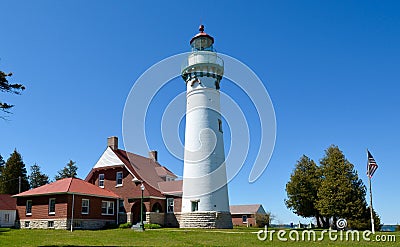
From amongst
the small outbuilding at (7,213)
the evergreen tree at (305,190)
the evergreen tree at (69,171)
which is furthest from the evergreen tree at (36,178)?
the evergreen tree at (305,190)

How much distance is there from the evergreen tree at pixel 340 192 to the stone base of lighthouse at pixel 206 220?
10.0 metres

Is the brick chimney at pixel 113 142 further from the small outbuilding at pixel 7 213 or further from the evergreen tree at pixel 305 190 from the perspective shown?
the evergreen tree at pixel 305 190

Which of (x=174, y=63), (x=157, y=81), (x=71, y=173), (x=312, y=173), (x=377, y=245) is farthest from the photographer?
(x=71, y=173)

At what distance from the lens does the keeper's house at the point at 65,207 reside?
30.0 metres

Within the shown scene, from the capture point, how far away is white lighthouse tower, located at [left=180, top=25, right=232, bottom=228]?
30609 millimetres

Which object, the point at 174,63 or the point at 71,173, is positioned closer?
the point at 174,63

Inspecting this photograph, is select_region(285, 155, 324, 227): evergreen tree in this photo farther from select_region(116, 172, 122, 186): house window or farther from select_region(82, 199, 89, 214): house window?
select_region(82, 199, 89, 214): house window

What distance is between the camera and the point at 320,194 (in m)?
35.5

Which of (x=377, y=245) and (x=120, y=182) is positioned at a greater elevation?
(x=120, y=182)

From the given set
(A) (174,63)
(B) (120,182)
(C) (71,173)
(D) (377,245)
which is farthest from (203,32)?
(C) (71,173)

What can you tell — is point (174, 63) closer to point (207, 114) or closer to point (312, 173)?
point (207, 114)

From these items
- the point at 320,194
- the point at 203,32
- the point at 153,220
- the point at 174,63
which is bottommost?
the point at 153,220

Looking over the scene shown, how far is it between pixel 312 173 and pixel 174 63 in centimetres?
1824

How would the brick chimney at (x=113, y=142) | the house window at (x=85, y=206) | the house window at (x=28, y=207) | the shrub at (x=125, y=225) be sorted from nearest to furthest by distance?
1. the house window at (x=85, y=206)
2. the shrub at (x=125, y=225)
3. the house window at (x=28, y=207)
4. the brick chimney at (x=113, y=142)
